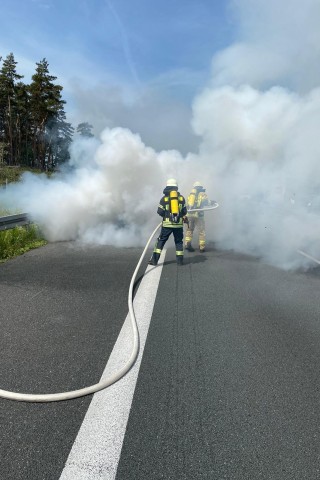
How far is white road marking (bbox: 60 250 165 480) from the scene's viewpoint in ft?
6.76

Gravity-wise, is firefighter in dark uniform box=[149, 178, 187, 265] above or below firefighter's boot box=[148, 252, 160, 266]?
above

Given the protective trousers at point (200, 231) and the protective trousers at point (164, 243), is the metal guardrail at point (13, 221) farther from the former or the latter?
the protective trousers at point (200, 231)

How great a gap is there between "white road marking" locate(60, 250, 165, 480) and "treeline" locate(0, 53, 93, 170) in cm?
4260

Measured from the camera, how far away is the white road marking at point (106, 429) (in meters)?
2.06

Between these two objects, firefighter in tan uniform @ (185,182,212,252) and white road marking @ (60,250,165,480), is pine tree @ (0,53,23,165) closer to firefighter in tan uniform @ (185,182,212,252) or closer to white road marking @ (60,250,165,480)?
firefighter in tan uniform @ (185,182,212,252)

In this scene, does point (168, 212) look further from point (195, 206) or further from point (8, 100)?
point (8, 100)

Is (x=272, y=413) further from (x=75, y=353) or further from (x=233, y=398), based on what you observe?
(x=75, y=353)

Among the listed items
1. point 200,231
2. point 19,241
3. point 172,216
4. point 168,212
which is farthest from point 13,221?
point 200,231

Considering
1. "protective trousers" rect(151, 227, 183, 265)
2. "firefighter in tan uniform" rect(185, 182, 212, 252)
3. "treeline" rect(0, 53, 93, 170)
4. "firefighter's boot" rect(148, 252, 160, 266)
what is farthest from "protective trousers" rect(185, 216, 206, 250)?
"treeline" rect(0, 53, 93, 170)

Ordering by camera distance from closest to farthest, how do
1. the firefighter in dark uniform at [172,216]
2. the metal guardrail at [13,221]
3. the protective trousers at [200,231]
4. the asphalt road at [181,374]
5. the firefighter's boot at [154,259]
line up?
the asphalt road at [181,374]
the firefighter's boot at [154,259]
the firefighter in dark uniform at [172,216]
the metal guardrail at [13,221]
the protective trousers at [200,231]

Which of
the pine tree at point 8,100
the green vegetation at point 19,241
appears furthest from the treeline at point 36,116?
the green vegetation at point 19,241

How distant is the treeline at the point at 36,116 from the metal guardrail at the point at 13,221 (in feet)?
117

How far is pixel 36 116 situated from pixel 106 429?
49.5 metres

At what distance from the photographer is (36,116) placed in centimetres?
4581
